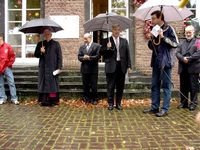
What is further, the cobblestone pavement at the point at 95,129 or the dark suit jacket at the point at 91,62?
the dark suit jacket at the point at 91,62

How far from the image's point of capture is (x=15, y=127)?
6.33 meters

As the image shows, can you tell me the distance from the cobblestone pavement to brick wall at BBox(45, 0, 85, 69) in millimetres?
3605

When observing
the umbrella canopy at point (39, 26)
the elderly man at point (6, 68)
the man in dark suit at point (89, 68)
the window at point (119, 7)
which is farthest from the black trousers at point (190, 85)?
the elderly man at point (6, 68)

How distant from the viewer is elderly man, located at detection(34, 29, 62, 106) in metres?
8.96

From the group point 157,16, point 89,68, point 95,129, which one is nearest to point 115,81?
point 89,68

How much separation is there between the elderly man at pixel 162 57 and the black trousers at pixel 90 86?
2.17 metres

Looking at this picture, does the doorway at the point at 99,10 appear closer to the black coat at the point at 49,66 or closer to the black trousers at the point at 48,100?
the black coat at the point at 49,66

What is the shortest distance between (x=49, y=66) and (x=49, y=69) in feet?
0.25

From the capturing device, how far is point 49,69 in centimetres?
898

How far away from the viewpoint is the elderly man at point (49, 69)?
896 cm

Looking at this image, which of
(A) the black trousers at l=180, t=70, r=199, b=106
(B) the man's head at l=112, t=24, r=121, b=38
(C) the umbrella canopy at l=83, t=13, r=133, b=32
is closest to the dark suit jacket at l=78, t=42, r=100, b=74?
(C) the umbrella canopy at l=83, t=13, r=133, b=32

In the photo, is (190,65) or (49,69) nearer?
(190,65)

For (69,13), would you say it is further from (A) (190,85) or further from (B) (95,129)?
(B) (95,129)

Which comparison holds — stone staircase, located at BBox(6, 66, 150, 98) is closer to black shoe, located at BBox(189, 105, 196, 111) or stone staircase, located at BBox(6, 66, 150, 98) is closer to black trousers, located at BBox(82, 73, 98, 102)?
black trousers, located at BBox(82, 73, 98, 102)
